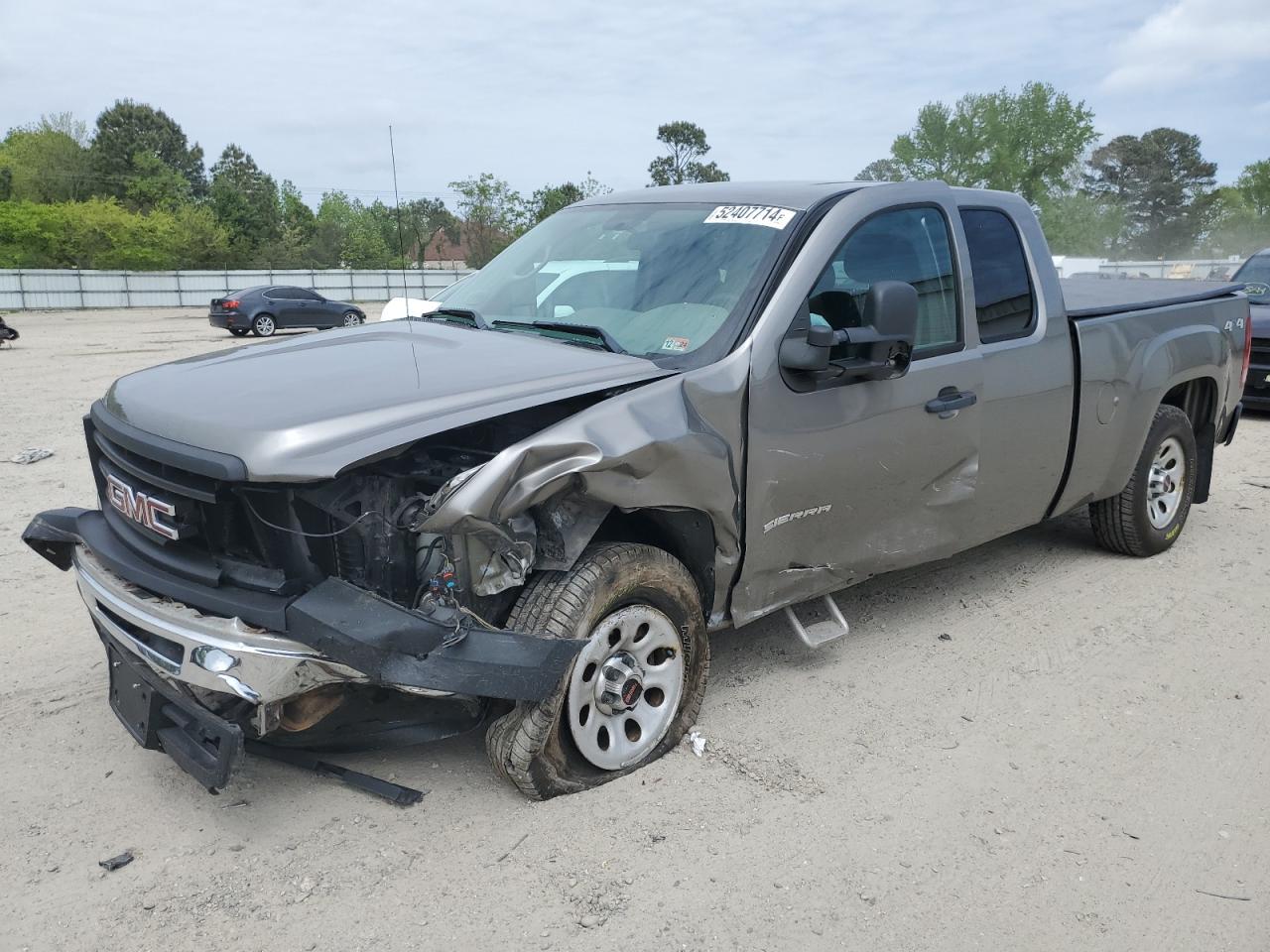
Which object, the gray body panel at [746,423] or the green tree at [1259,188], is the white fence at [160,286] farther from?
the green tree at [1259,188]

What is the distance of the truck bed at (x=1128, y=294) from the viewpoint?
523cm

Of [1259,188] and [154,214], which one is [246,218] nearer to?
[154,214]

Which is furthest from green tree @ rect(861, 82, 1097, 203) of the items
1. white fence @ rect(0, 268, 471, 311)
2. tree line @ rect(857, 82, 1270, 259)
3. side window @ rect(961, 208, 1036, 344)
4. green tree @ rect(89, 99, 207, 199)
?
side window @ rect(961, 208, 1036, 344)

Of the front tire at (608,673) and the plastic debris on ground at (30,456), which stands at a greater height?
the front tire at (608,673)

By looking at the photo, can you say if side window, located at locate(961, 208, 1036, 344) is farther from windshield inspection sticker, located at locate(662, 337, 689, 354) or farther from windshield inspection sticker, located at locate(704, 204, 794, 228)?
windshield inspection sticker, located at locate(662, 337, 689, 354)

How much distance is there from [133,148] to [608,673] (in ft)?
285

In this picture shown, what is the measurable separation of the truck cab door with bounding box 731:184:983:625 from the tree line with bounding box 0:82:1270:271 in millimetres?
35101

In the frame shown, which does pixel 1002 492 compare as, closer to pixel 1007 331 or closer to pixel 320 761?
pixel 1007 331

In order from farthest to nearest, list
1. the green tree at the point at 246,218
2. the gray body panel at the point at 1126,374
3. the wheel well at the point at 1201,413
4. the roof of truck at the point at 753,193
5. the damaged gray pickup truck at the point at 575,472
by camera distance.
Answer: the green tree at the point at 246,218 < the wheel well at the point at 1201,413 < the gray body panel at the point at 1126,374 < the roof of truck at the point at 753,193 < the damaged gray pickup truck at the point at 575,472

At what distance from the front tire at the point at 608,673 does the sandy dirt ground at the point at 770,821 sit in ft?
0.39

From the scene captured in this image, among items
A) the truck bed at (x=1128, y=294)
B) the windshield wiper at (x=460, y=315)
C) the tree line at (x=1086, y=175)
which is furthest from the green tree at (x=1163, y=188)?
the windshield wiper at (x=460, y=315)

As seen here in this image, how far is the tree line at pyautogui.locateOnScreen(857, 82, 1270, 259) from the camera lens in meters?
66.8

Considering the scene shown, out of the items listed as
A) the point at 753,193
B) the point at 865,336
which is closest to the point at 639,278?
the point at 753,193

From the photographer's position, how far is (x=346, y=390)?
306 centimetres
